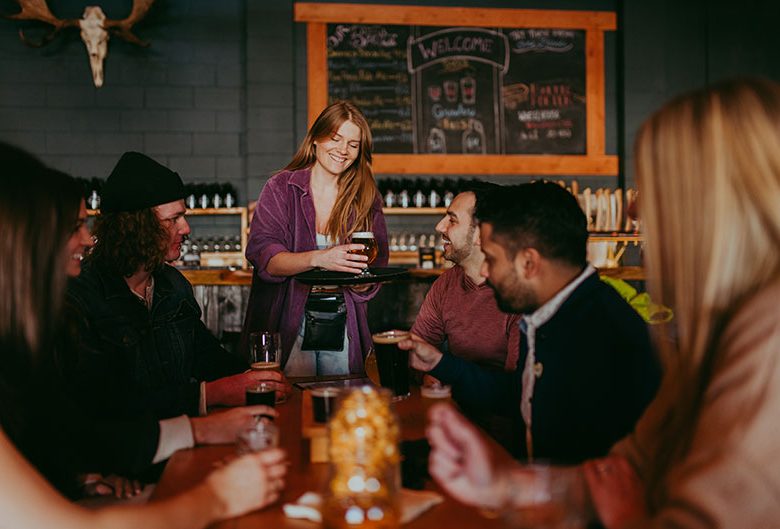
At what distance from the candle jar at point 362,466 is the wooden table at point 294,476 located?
3 cm

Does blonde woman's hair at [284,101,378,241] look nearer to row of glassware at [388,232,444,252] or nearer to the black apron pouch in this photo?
the black apron pouch

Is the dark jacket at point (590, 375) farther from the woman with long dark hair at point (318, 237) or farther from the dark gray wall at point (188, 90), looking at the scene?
the dark gray wall at point (188, 90)

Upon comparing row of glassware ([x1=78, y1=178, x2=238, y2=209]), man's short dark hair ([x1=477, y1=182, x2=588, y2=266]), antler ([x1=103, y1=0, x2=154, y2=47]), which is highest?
antler ([x1=103, y1=0, x2=154, y2=47])

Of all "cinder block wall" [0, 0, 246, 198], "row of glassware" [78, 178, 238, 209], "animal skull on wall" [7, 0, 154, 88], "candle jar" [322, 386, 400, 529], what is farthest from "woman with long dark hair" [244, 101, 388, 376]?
"animal skull on wall" [7, 0, 154, 88]

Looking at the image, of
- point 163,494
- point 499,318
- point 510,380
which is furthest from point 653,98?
point 163,494

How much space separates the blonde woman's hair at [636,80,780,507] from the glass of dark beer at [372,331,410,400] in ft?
3.09

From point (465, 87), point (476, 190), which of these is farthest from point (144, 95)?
point (476, 190)

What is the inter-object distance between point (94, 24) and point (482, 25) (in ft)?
10.1

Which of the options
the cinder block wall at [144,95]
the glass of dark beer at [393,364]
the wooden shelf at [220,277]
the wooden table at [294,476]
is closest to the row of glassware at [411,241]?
the cinder block wall at [144,95]

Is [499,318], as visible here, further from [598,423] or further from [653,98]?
[653,98]

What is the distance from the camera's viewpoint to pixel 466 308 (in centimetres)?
260

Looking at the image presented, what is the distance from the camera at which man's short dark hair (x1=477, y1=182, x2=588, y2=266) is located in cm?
174

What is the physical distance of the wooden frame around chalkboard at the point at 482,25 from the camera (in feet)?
19.6

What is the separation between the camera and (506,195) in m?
1.82
